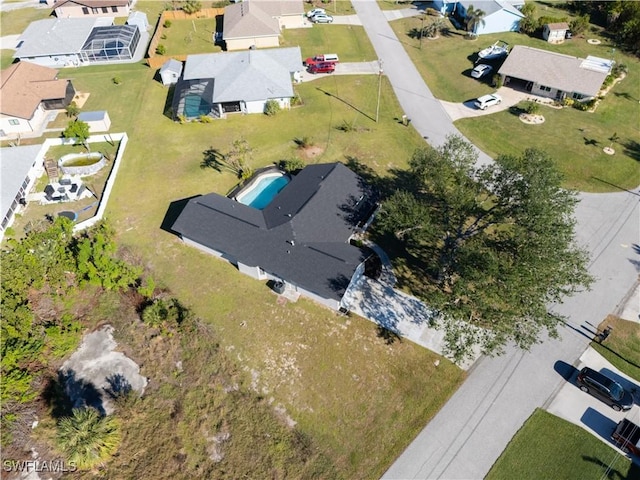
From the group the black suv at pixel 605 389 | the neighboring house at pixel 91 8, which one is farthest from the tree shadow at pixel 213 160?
the neighboring house at pixel 91 8

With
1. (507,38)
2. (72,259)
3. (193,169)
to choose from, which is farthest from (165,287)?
(507,38)

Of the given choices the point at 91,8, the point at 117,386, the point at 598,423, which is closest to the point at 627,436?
the point at 598,423

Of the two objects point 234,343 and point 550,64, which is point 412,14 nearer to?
point 550,64

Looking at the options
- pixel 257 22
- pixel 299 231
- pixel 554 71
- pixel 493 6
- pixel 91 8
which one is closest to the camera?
pixel 299 231

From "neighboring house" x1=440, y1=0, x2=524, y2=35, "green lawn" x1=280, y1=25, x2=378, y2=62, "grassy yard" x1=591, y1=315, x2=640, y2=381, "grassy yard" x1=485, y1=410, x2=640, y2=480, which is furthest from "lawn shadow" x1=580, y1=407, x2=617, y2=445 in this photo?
"neighboring house" x1=440, y1=0, x2=524, y2=35

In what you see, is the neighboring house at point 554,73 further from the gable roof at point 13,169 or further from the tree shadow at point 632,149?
the gable roof at point 13,169

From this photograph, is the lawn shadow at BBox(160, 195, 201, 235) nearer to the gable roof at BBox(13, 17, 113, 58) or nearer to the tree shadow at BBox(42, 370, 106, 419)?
the tree shadow at BBox(42, 370, 106, 419)

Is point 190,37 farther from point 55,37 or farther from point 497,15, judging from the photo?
point 497,15

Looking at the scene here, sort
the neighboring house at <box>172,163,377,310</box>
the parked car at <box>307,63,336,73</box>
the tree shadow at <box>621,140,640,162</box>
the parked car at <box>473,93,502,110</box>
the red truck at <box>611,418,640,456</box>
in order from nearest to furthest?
the red truck at <box>611,418,640,456</box>
the neighboring house at <box>172,163,377,310</box>
the tree shadow at <box>621,140,640,162</box>
the parked car at <box>473,93,502,110</box>
the parked car at <box>307,63,336,73</box>
